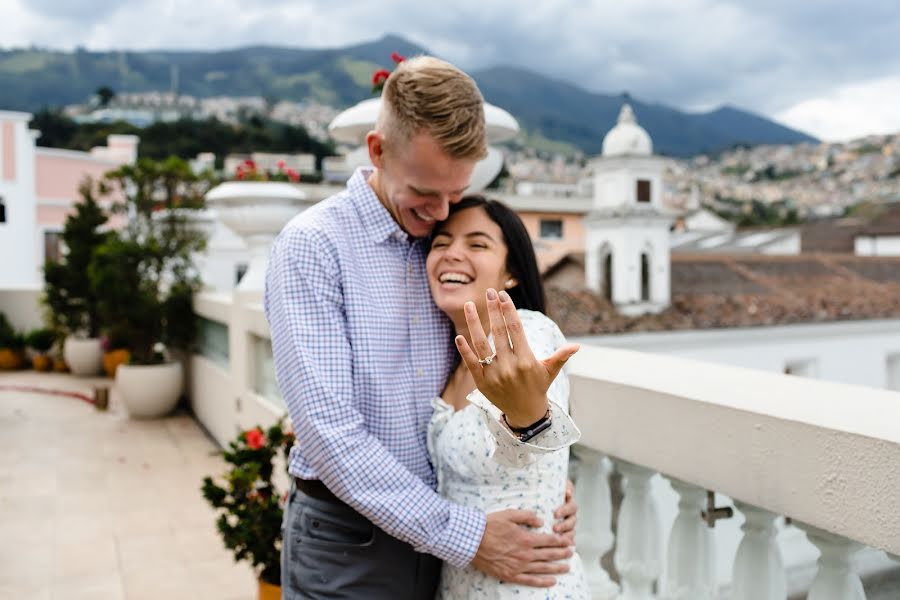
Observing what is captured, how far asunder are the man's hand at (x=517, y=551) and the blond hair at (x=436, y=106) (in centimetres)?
66

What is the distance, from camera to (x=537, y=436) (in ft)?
4.17

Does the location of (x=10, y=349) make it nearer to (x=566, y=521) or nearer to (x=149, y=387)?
(x=149, y=387)

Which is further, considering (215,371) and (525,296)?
(215,371)

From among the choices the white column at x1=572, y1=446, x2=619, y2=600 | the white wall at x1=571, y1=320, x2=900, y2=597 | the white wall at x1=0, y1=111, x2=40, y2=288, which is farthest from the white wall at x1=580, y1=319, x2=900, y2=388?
the white wall at x1=0, y1=111, x2=40, y2=288

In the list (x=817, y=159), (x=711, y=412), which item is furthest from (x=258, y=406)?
(x=817, y=159)

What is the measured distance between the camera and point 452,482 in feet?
5.14

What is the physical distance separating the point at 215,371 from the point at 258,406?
1.62 metres

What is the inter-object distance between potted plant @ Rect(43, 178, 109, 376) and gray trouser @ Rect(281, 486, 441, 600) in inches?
395

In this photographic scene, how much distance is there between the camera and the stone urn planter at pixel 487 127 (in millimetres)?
2842

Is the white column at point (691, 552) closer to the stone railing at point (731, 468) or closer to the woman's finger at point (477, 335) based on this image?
the stone railing at point (731, 468)

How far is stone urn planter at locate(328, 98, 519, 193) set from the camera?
9.32ft

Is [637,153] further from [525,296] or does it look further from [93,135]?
[93,135]

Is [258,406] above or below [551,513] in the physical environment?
below

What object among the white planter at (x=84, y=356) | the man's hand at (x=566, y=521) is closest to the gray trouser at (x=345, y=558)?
the man's hand at (x=566, y=521)
